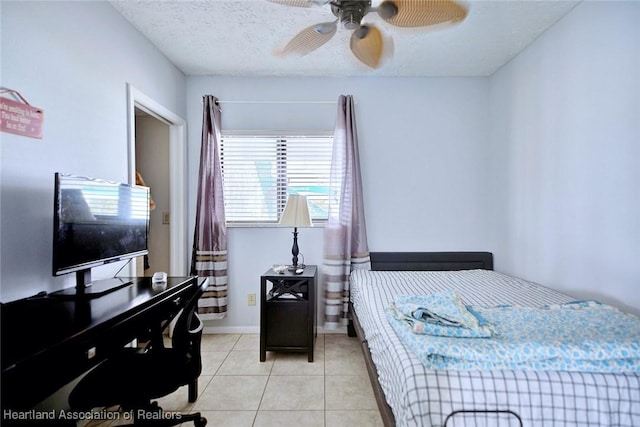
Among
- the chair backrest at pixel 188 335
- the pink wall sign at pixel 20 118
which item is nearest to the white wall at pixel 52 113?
the pink wall sign at pixel 20 118

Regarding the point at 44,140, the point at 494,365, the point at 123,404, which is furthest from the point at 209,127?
the point at 494,365

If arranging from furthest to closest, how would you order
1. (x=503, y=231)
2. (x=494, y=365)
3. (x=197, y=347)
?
(x=503, y=231) < (x=197, y=347) < (x=494, y=365)

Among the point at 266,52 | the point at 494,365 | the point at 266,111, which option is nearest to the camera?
the point at 494,365

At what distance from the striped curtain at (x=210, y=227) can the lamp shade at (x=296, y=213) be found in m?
0.71

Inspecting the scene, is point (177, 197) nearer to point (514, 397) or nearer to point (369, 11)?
point (369, 11)

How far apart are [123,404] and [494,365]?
1.56m

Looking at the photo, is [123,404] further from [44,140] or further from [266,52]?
[266,52]

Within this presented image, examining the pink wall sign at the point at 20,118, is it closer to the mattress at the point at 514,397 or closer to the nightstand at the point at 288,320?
the nightstand at the point at 288,320

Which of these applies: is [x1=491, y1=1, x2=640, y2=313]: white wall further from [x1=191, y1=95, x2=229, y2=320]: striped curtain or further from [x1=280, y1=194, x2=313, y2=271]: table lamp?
[x1=191, y1=95, x2=229, y2=320]: striped curtain

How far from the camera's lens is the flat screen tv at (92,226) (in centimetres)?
135

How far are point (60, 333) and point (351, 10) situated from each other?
183 cm

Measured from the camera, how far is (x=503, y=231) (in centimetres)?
292

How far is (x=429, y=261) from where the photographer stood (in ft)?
10.2

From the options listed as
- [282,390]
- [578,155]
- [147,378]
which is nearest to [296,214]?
[282,390]
